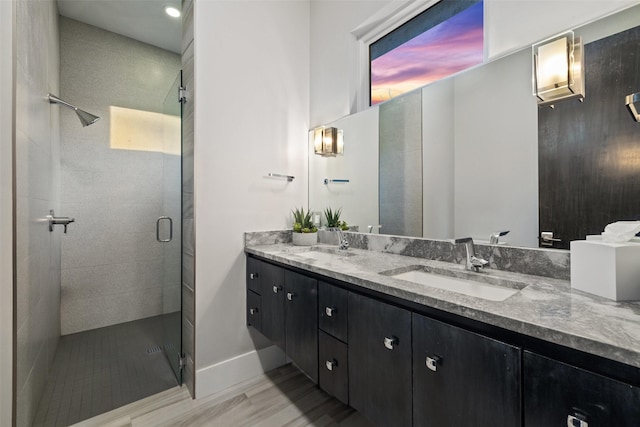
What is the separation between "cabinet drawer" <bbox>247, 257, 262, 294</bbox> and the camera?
5.89 feet

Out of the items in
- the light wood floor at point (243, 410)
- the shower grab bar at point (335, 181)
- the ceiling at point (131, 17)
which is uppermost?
the ceiling at point (131, 17)

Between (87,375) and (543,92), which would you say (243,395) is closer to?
(87,375)

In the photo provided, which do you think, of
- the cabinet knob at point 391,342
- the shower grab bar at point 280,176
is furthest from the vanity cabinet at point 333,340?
the shower grab bar at point 280,176

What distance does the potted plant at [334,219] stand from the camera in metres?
2.04

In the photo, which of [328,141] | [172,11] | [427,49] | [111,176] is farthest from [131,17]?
Result: [427,49]

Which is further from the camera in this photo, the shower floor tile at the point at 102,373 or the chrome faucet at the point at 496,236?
the shower floor tile at the point at 102,373

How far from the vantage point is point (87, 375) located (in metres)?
1.90

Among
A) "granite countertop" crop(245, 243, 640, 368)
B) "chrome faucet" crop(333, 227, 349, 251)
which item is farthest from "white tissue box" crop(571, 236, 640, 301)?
"chrome faucet" crop(333, 227, 349, 251)

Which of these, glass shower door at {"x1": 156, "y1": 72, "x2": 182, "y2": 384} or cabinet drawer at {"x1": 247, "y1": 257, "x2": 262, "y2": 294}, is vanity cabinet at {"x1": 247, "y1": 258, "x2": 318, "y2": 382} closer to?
cabinet drawer at {"x1": 247, "y1": 257, "x2": 262, "y2": 294}

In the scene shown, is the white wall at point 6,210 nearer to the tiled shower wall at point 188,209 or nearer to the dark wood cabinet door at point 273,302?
the tiled shower wall at point 188,209

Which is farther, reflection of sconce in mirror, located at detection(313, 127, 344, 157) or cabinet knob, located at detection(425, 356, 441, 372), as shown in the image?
reflection of sconce in mirror, located at detection(313, 127, 344, 157)

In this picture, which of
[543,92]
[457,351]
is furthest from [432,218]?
[457,351]

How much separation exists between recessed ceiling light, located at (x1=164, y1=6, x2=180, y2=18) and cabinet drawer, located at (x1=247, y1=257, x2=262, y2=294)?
2.08 m

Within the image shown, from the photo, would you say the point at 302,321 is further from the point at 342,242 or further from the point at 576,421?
the point at 576,421
